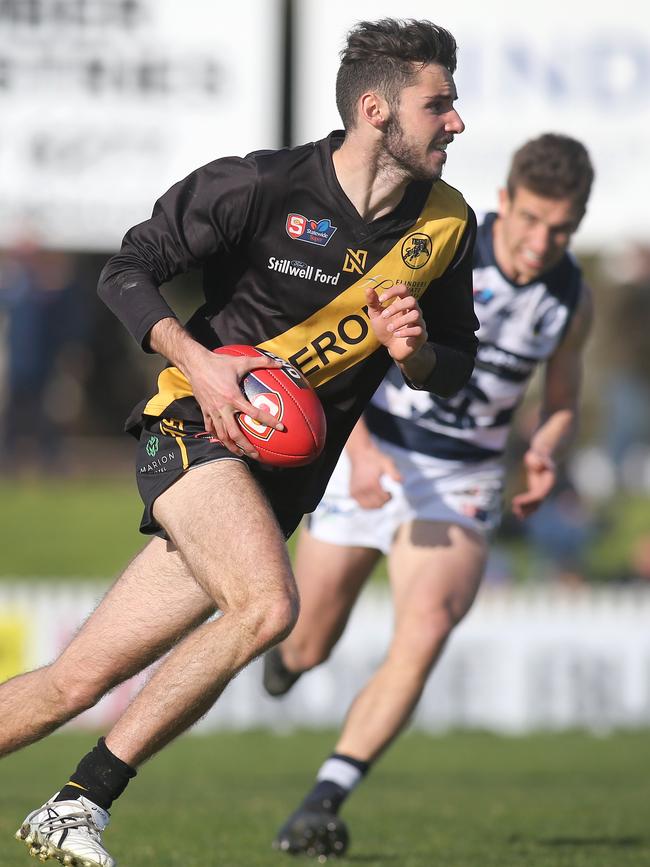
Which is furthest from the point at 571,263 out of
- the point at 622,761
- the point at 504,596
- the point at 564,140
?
the point at 504,596

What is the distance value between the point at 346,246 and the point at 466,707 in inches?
329

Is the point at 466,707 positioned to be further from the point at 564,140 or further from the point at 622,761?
the point at 564,140

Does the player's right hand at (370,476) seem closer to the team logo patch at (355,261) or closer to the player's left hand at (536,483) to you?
the player's left hand at (536,483)

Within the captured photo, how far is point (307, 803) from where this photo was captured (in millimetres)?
6281

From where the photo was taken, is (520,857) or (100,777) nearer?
(100,777)

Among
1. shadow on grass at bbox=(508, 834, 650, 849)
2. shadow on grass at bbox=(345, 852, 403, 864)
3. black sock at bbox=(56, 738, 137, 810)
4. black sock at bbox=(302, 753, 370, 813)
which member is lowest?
shadow on grass at bbox=(508, 834, 650, 849)

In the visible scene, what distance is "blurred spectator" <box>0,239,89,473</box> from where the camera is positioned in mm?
16078

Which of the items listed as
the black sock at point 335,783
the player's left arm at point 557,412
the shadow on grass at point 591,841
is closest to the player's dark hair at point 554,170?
the player's left arm at point 557,412

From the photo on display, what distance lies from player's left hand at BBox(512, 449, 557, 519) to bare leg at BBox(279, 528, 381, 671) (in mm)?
709

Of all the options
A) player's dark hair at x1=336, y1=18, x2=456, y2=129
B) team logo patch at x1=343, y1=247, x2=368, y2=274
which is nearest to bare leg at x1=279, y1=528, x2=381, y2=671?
team logo patch at x1=343, y1=247, x2=368, y2=274

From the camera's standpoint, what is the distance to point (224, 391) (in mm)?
4637

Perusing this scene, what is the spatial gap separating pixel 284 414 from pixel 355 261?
649 mm

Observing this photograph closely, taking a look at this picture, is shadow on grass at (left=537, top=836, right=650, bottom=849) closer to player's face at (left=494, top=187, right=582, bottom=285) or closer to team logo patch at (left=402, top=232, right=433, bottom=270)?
player's face at (left=494, top=187, right=582, bottom=285)

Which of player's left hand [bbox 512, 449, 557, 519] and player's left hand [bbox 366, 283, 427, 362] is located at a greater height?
player's left hand [bbox 366, 283, 427, 362]
